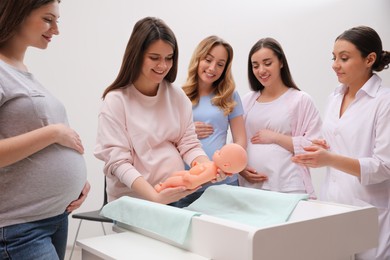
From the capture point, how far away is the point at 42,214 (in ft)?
3.54

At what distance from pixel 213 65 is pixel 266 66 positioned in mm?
256

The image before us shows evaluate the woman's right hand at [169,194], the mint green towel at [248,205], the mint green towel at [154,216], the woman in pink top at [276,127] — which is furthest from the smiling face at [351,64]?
the mint green towel at [154,216]

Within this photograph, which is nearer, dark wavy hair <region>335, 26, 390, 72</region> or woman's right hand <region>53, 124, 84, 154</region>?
woman's right hand <region>53, 124, 84, 154</region>

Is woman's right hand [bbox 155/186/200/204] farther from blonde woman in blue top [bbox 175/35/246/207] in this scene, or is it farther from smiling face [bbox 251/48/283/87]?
smiling face [bbox 251/48/283/87]

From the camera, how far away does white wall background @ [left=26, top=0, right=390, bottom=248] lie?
117 inches

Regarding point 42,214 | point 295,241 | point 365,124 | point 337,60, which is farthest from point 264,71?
point 42,214

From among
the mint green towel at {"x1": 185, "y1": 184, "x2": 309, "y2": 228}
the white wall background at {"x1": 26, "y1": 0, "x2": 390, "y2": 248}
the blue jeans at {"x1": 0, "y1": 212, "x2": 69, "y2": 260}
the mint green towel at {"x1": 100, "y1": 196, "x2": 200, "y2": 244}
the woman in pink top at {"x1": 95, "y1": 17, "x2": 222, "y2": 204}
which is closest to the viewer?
the blue jeans at {"x1": 0, "y1": 212, "x2": 69, "y2": 260}

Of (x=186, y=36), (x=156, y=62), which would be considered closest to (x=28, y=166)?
(x=156, y=62)

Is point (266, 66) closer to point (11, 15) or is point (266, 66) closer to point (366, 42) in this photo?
point (366, 42)

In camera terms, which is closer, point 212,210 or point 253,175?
point 212,210

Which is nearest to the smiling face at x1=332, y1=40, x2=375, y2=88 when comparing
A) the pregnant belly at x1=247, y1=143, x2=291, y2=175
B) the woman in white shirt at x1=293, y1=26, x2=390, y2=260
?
Answer: the woman in white shirt at x1=293, y1=26, x2=390, y2=260

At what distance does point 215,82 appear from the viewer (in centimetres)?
205

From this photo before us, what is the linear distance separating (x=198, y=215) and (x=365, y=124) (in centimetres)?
87

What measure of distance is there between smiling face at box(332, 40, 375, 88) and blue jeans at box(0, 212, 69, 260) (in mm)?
1258
